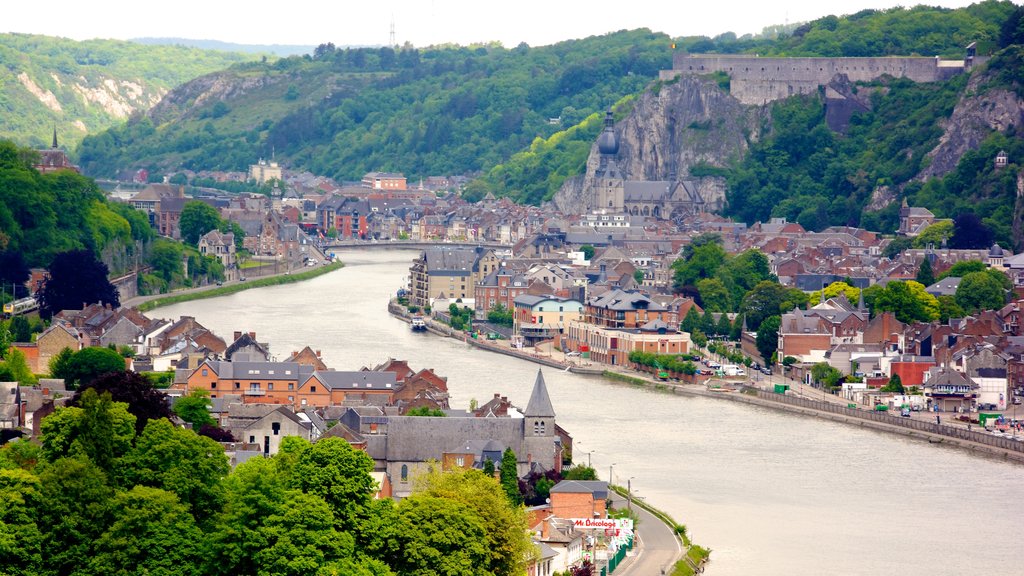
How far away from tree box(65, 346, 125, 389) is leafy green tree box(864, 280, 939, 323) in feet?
63.0

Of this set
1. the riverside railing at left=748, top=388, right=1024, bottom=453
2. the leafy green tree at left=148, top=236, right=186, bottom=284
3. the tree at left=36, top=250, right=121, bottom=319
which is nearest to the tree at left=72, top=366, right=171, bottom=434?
the riverside railing at left=748, top=388, right=1024, bottom=453

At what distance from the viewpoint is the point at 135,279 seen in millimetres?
56438

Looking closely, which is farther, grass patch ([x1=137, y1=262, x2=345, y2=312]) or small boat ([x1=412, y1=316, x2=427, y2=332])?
grass patch ([x1=137, y1=262, x2=345, y2=312])

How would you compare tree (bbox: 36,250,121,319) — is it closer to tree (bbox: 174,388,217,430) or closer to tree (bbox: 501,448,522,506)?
tree (bbox: 174,388,217,430)

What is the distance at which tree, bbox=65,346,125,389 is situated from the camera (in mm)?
34412

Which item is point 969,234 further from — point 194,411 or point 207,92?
point 207,92

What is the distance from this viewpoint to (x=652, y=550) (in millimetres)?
26516

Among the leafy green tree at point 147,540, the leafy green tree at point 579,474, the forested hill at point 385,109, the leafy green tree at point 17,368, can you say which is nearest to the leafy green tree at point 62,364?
the leafy green tree at point 17,368

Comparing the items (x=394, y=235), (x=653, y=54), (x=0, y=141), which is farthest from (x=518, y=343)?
(x=653, y=54)

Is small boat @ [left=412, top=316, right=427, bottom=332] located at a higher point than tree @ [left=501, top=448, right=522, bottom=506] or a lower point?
lower

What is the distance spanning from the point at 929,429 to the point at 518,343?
1403 centimetres

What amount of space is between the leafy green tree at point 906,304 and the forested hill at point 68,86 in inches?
3039

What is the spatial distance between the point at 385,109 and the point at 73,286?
267ft

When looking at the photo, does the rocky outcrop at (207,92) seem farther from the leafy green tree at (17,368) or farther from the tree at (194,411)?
the tree at (194,411)
